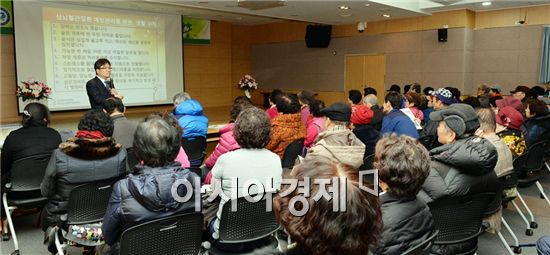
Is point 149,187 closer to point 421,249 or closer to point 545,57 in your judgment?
point 421,249

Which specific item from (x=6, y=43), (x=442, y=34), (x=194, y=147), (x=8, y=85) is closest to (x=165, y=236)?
(x=194, y=147)

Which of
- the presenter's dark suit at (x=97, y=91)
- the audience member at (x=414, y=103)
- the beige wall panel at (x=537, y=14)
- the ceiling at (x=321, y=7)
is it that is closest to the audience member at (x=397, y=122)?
the audience member at (x=414, y=103)

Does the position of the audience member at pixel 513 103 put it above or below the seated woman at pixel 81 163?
above

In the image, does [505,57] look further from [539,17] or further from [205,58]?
[205,58]

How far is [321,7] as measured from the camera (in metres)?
8.62

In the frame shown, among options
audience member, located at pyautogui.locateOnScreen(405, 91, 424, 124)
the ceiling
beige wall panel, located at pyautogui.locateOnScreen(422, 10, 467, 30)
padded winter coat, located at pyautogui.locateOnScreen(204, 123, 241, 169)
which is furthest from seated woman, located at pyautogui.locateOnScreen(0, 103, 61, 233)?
beige wall panel, located at pyautogui.locateOnScreen(422, 10, 467, 30)

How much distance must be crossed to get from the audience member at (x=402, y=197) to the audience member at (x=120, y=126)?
102 inches

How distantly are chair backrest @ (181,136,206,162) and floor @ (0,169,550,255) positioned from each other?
138 centimetres

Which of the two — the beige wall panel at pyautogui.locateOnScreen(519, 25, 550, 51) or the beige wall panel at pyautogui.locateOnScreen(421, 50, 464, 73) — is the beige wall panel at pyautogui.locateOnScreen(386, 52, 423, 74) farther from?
the beige wall panel at pyautogui.locateOnScreen(519, 25, 550, 51)

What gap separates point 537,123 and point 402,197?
13.4 feet

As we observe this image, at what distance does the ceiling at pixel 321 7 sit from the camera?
812 cm

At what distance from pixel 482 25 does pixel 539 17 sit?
3.76 ft

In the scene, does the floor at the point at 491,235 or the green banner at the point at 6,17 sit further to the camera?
the green banner at the point at 6,17

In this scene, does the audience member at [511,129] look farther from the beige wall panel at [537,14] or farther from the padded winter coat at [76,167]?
the beige wall panel at [537,14]
